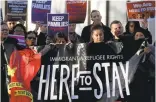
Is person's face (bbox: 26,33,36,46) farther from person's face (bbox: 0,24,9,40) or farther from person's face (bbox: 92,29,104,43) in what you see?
person's face (bbox: 92,29,104,43)

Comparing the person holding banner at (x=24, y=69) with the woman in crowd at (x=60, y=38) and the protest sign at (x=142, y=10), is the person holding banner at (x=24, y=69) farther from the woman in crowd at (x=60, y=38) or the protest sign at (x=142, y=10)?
the protest sign at (x=142, y=10)

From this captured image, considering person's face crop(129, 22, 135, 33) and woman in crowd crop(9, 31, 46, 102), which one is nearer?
person's face crop(129, 22, 135, 33)

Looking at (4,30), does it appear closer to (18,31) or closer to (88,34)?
(18,31)

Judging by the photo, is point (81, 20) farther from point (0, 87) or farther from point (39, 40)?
point (0, 87)

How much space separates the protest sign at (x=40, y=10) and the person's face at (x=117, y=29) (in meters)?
0.94

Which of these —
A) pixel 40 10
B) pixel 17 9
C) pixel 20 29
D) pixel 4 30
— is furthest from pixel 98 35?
pixel 4 30

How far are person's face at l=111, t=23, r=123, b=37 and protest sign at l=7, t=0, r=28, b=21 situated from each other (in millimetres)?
1259

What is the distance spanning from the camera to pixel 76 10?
5.66 m

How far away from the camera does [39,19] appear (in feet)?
18.9

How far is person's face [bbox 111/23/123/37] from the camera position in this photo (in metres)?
5.47

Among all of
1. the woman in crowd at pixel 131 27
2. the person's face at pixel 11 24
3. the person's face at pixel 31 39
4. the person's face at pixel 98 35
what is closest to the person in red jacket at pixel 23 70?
the person's face at pixel 31 39

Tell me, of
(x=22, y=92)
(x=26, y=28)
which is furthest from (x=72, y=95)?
(x=26, y=28)

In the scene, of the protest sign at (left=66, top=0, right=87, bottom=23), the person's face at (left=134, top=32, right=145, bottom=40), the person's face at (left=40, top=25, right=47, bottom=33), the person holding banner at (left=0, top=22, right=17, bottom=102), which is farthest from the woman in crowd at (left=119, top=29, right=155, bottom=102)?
the person holding banner at (left=0, top=22, right=17, bottom=102)

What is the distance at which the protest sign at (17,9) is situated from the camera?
580 centimetres
